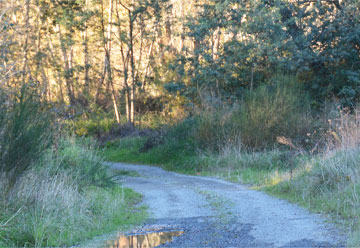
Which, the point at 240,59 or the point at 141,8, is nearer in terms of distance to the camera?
the point at 240,59

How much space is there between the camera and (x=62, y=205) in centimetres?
889

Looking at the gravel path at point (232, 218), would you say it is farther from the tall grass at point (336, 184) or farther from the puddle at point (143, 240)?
the tall grass at point (336, 184)

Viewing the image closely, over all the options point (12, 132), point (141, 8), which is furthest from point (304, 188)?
point (141, 8)

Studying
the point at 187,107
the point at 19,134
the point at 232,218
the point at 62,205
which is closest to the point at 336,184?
the point at 232,218

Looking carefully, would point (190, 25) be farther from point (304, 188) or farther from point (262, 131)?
point (304, 188)

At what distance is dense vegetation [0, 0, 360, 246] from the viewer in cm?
884

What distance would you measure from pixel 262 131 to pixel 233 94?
4.38m

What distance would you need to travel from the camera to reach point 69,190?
31.3ft

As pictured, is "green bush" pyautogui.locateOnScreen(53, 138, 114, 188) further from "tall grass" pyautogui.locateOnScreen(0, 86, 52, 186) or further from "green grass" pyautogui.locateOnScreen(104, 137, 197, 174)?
"green grass" pyautogui.locateOnScreen(104, 137, 197, 174)

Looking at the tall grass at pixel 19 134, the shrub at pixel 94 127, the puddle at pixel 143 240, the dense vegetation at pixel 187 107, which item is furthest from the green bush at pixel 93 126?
the puddle at pixel 143 240

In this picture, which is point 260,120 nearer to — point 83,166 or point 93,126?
point 83,166

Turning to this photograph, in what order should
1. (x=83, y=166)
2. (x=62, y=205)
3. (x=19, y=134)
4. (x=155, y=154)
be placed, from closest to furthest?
(x=19, y=134) < (x=62, y=205) < (x=83, y=166) < (x=155, y=154)

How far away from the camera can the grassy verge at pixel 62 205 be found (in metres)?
7.76

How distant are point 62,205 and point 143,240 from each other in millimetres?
1748
